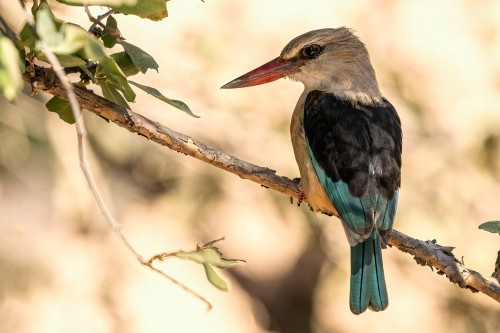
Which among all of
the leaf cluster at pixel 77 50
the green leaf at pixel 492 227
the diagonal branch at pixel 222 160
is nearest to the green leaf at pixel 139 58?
the leaf cluster at pixel 77 50

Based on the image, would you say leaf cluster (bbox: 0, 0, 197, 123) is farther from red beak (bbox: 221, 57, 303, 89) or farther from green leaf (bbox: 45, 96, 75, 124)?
red beak (bbox: 221, 57, 303, 89)

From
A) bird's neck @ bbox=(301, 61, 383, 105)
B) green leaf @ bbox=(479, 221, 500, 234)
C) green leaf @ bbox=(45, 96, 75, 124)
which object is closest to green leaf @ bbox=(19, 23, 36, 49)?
green leaf @ bbox=(45, 96, 75, 124)

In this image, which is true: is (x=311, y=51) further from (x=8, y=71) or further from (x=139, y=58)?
(x=8, y=71)

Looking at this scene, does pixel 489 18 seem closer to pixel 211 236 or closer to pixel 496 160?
pixel 496 160

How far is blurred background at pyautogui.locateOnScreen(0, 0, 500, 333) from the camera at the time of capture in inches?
191

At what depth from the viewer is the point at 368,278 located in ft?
9.51

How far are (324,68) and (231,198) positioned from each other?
2.42 m

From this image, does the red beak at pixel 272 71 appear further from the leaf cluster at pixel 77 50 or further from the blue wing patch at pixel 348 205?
the leaf cluster at pixel 77 50

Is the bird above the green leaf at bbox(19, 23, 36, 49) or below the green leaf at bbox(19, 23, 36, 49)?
above

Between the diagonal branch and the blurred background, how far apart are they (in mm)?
2009

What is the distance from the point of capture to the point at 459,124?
253 inches

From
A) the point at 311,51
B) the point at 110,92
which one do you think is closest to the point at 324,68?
the point at 311,51

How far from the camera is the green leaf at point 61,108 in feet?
6.85

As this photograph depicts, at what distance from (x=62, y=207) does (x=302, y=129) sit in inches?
77.7
